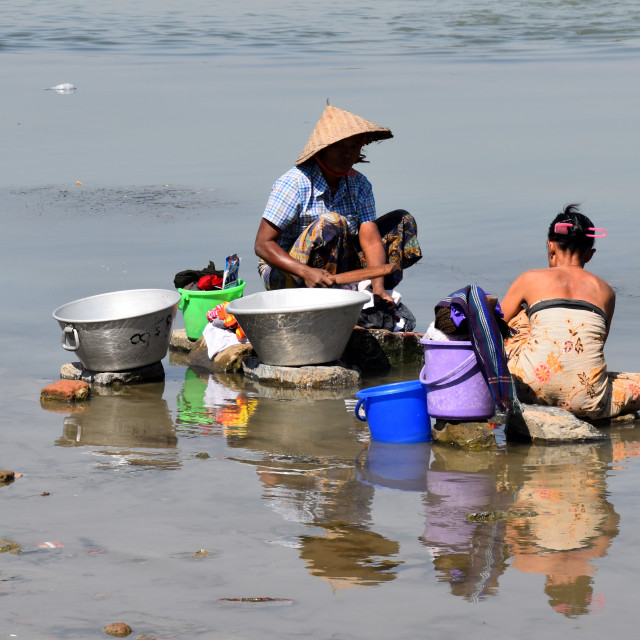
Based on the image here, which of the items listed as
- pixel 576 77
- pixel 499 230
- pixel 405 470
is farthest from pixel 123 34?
pixel 405 470

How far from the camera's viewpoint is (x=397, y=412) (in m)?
5.52

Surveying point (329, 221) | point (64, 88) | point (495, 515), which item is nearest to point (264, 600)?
point (495, 515)

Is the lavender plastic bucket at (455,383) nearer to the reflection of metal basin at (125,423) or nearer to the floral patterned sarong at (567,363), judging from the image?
the floral patterned sarong at (567,363)

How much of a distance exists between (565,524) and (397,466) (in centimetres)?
101

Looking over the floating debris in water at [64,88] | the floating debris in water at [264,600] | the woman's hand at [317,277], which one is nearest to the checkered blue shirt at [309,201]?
the woman's hand at [317,277]

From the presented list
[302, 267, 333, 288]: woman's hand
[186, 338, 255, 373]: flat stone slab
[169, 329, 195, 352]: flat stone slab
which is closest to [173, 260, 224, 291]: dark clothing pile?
[169, 329, 195, 352]: flat stone slab

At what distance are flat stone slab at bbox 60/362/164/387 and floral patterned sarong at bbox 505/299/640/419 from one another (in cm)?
219

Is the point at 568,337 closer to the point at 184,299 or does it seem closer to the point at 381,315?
the point at 381,315

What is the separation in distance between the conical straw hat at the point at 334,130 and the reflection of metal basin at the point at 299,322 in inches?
32.7

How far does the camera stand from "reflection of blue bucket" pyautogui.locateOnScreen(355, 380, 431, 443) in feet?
18.1

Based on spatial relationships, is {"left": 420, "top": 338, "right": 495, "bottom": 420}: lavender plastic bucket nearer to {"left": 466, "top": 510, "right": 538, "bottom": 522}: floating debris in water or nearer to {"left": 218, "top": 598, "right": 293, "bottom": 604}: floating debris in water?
{"left": 466, "top": 510, "right": 538, "bottom": 522}: floating debris in water

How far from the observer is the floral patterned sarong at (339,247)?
6.85m

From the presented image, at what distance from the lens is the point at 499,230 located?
10156 mm

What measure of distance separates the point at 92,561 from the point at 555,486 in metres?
1.95
